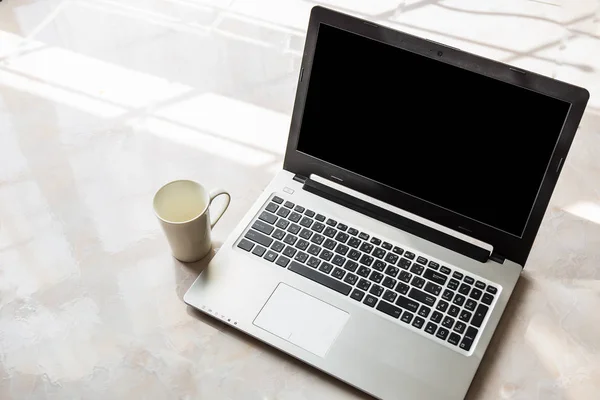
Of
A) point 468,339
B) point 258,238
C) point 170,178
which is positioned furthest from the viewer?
point 170,178

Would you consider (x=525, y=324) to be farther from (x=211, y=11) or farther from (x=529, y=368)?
(x=211, y=11)

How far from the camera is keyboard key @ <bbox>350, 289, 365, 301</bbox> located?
0.98 meters

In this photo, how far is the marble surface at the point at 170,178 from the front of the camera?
947 mm

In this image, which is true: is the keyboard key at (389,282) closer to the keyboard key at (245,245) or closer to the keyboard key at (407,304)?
the keyboard key at (407,304)

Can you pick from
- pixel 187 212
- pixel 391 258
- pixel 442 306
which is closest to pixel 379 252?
pixel 391 258

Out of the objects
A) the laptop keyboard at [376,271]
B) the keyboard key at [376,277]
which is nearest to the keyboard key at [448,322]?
the laptop keyboard at [376,271]

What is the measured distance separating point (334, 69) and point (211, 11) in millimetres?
555

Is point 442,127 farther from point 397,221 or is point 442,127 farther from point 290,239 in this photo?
point 290,239

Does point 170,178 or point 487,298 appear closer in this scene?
point 487,298

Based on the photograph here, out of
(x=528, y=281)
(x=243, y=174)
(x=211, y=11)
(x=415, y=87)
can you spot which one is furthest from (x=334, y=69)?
(x=211, y=11)

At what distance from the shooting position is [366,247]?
102cm

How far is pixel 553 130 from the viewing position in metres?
0.89

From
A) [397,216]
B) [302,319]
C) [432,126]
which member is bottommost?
[302,319]

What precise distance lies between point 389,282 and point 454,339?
0.12 m
